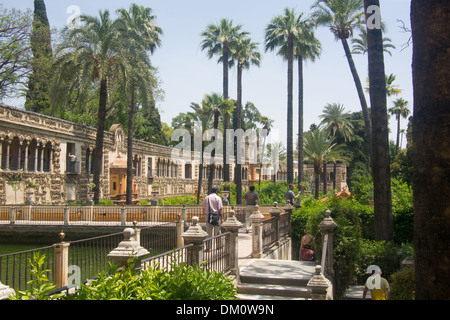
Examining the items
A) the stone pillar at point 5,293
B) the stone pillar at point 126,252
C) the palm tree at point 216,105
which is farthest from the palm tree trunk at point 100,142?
the stone pillar at point 5,293

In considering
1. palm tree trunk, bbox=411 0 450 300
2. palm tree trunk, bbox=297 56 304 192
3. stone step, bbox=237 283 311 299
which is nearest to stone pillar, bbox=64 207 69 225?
stone step, bbox=237 283 311 299

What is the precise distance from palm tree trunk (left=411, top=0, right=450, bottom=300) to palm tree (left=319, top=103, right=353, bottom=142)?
5327 centimetres

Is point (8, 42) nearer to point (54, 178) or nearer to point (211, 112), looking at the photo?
point (54, 178)

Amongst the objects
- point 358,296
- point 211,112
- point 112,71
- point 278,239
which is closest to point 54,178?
point 112,71

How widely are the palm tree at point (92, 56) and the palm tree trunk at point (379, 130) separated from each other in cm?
1803

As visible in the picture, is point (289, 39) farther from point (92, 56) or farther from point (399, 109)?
point (399, 109)

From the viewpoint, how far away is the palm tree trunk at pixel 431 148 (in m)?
4.84

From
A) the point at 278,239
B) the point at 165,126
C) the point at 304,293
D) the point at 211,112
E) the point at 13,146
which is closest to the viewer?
the point at 304,293

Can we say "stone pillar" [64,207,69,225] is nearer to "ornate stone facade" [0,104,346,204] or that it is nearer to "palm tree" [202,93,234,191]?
"ornate stone facade" [0,104,346,204]

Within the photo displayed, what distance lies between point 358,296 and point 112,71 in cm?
2151

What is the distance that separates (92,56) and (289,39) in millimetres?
16656

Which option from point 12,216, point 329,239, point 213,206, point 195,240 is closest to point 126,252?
point 195,240

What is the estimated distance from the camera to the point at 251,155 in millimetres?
72375

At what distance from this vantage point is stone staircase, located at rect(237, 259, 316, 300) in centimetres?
1005
